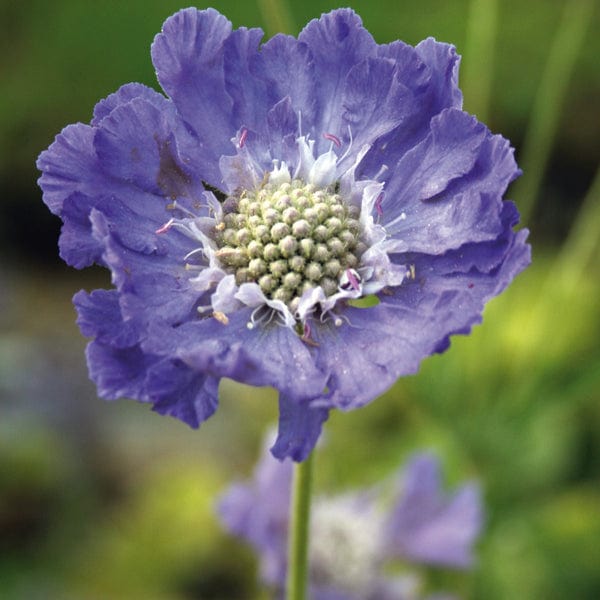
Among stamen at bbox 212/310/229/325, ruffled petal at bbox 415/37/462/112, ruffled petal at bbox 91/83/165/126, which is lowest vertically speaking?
stamen at bbox 212/310/229/325

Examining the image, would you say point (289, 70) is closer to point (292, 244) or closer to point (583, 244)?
point (292, 244)

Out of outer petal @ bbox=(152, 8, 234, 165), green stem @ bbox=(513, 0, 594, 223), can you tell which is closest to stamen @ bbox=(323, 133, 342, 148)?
outer petal @ bbox=(152, 8, 234, 165)

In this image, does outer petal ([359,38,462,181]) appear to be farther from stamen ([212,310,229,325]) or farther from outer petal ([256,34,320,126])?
stamen ([212,310,229,325])

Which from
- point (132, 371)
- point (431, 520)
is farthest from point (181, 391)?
point (431, 520)

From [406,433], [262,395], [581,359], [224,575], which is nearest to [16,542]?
[224,575]

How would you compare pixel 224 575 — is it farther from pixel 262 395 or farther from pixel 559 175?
pixel 559 175

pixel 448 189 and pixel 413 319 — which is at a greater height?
pixel 448 189

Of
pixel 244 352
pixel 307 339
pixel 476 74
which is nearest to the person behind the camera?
pixel 244 352
